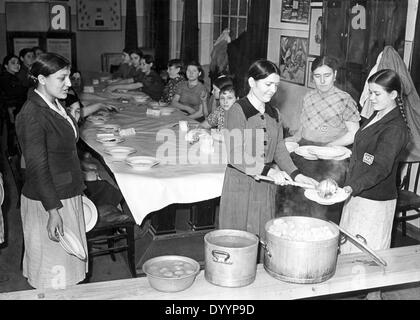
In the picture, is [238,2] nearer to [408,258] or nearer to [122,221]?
[122,221]

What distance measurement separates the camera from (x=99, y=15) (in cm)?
1231

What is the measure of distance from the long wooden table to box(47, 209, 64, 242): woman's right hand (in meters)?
0.73

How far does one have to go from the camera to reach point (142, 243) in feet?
14.8

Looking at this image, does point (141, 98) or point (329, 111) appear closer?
point (329, 111)

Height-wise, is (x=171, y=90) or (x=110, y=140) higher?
(x=171, y=90)

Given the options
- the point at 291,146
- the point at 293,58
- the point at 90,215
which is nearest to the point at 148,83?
the point at 293,58

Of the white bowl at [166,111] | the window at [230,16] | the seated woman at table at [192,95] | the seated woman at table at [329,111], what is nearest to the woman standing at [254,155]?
the seated woman at table at [329,111]

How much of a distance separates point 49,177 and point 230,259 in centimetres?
124

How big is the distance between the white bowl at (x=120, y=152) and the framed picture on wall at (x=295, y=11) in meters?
3.24

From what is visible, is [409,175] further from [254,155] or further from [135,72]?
[135,72]

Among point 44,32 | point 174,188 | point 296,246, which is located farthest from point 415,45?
point 44,32

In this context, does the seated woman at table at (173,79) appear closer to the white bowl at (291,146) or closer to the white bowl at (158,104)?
the white bowl at (158,104)

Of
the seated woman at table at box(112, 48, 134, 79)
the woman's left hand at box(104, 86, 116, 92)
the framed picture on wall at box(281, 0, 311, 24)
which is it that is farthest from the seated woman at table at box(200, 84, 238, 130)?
the seated woman at table at box(112, 48, 134, 79)

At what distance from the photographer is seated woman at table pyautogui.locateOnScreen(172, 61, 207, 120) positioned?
6.59 metres
